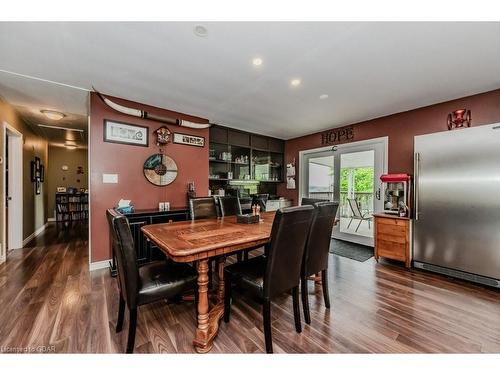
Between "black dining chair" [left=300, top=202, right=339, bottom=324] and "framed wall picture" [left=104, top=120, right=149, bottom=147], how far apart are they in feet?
9.81

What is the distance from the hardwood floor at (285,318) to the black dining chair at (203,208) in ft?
3.38

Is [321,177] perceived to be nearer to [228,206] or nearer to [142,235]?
[228,206]

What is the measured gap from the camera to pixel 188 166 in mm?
3967

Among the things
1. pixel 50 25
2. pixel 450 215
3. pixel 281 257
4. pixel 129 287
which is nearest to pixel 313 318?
pixel 281 257

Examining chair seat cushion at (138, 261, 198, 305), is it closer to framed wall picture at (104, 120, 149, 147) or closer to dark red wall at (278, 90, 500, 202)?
framed wall picture at (104, 120, 149, 147)

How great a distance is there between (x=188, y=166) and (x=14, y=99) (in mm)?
2731

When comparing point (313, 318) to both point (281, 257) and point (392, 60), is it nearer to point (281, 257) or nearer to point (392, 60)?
point (281, 257)

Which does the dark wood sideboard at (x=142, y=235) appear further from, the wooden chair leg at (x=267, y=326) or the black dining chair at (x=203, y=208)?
the wooden chair leg at (x=267, y=326)

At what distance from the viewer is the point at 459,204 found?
103 inches

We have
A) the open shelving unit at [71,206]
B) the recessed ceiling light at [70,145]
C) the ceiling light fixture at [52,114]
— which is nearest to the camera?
the ceiling light fixture at [52,114]

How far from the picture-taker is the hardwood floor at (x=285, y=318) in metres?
1.56

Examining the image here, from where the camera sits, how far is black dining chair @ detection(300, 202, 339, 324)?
6.10 ft

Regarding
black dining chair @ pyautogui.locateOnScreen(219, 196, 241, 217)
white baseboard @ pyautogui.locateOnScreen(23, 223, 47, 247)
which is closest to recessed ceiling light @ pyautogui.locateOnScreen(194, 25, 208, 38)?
black dining chair @ pyautogui.locateOnScreen(219, 196, 241, 217)

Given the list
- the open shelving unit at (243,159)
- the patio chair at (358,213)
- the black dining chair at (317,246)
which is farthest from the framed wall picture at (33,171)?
the patio chair at (358,213)
